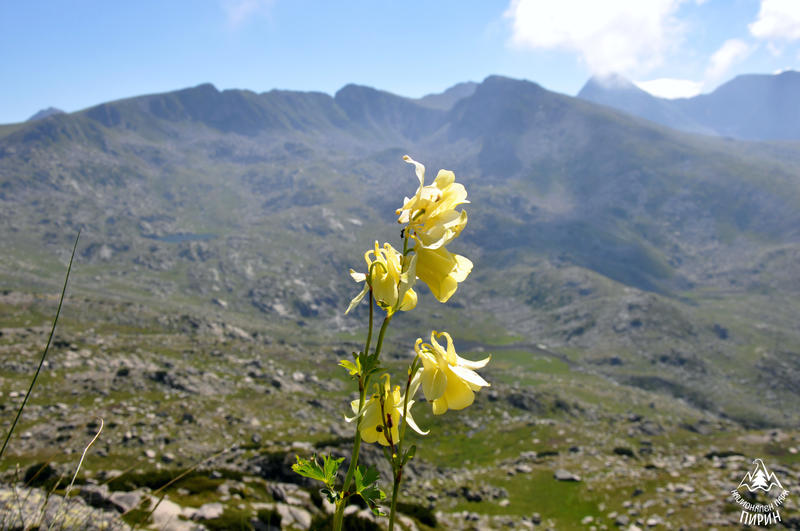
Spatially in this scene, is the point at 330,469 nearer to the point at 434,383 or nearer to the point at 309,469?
the point at 309,469

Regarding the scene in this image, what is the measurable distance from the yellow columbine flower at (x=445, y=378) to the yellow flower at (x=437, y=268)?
0.27 metres

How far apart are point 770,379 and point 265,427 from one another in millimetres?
150945

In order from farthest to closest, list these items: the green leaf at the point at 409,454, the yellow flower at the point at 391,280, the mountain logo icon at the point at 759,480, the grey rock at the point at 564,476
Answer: the grey rock at the point at 564,476 → the mountain logo icon at the point at 759,480 → the yellow flower at the point at 391,280 → the green leaf at the point at 409,454

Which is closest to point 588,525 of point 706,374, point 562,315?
point 706,374

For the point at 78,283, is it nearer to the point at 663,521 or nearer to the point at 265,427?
the point at 265,427

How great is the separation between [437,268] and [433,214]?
305 millimetres

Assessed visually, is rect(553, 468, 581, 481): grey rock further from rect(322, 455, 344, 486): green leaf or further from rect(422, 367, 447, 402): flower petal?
rect(422, 367, 447, 402): flower petal

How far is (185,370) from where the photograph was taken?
65.6 metres

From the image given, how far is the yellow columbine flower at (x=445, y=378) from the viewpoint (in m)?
2.46

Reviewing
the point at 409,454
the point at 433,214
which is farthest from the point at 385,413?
the point at 433,214

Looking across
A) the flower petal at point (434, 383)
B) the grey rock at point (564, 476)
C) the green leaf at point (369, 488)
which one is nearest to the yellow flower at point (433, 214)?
the flower petal at point (434, 383)

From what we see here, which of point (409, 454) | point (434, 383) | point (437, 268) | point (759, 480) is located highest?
point (437, 268)

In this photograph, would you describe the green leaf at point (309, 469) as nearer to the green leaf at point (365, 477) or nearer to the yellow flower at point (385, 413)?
the green leaf at point (365, 477)

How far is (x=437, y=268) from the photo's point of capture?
241 centimetres
